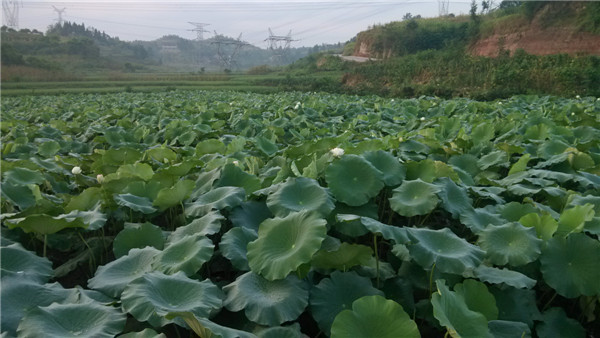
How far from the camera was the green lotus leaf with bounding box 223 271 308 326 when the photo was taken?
1186mm

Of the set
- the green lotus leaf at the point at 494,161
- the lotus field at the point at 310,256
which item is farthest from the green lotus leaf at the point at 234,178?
the green lotus leaf at the point at 494,161

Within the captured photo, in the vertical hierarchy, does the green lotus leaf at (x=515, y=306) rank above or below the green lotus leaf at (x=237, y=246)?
below

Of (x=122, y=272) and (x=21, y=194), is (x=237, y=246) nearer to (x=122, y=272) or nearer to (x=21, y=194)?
(x=122, y=272)

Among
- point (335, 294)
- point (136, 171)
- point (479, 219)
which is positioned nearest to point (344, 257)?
point (335, 294)

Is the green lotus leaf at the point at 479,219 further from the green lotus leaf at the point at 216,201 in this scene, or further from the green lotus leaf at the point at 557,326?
the green lotus leaf at the point at 216,201

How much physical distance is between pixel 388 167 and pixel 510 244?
2.28 ft

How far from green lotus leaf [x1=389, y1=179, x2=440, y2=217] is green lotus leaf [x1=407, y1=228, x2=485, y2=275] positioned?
206 mm

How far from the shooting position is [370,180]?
1867mm

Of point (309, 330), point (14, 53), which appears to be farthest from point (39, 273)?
point (14, 53)

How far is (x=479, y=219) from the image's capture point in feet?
5.90

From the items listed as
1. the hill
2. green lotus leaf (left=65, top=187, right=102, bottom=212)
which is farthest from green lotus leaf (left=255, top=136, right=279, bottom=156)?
the hill

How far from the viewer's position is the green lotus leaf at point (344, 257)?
134 centimetres

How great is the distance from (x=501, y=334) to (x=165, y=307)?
966 millimetres

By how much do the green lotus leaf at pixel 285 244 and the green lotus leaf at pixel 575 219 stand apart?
3.12ft
